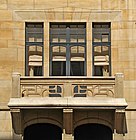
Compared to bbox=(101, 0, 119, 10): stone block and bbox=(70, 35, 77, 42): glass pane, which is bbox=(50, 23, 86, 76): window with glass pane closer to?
bbox=(70, 35, 77, 42): glass pane

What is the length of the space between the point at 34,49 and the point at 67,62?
1.38 meters

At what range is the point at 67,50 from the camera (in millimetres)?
17516

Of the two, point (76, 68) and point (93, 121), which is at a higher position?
point (76, 68)

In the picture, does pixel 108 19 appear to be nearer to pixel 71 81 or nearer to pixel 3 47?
pixel 71 81

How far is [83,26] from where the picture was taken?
1767cm

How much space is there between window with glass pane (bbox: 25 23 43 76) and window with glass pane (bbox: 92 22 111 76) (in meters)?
2.04

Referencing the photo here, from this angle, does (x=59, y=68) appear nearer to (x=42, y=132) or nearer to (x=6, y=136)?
(x=42, y=132)

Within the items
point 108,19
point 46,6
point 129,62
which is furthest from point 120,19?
point 46,6

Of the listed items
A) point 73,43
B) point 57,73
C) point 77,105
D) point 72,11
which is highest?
point 72,11

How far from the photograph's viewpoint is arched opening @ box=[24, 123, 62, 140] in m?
17.4

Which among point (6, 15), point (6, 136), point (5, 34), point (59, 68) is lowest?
point (6, 136)

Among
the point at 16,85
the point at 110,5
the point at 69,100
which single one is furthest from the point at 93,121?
the point at 110,5

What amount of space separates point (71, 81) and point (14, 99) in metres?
2.12

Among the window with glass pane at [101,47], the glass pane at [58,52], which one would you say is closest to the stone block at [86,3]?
the window with glass pane at [101,47]
